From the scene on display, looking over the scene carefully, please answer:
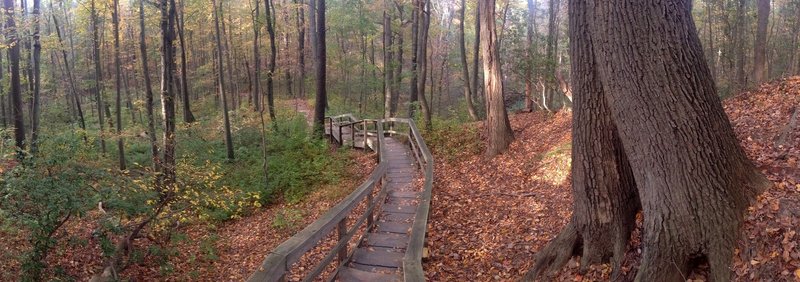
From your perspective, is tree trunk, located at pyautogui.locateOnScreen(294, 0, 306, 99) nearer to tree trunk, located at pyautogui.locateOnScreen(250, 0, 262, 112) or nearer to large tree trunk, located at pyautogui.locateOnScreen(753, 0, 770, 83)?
tree trunk, located at pyautogui.locateOnScreen(250, 0, 262, 112)

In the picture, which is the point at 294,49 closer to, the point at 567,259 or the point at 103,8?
the point at 103,8

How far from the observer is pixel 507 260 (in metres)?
5.95

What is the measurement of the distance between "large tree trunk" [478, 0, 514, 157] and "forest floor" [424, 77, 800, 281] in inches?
15.7

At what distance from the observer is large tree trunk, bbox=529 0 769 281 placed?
3.64 metres

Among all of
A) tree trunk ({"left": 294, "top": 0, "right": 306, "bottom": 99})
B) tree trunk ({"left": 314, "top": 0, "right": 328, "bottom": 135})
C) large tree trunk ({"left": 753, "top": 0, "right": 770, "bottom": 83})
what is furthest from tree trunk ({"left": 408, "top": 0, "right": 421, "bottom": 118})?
large tree trunk ({"left": 753, "top": 0, "right": 770, "bottom": 83})

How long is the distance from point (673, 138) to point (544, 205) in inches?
153

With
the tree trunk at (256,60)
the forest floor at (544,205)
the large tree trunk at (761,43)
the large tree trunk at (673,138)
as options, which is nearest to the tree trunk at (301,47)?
the tree trunk at (256,60)

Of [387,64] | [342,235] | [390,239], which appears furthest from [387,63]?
[342,235]

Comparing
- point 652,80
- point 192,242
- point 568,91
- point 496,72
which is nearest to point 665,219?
point 652,80

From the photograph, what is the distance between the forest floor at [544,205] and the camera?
3486 millimetres

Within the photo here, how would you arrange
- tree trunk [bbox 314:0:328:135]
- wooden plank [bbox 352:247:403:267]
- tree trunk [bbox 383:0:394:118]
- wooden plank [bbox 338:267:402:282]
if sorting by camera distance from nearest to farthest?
wooden plank [bbox 338:267:402:282] → wooden plank [bbox 352:247:403:267] → tree trunk [bbox 314:0:328:135] → tree trunk [bbox 383:0:394:118]

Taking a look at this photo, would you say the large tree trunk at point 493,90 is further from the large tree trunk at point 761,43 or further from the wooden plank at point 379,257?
the large tree trunk at point 761,43

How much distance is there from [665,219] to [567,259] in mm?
1288

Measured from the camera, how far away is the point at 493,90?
39.9ft
